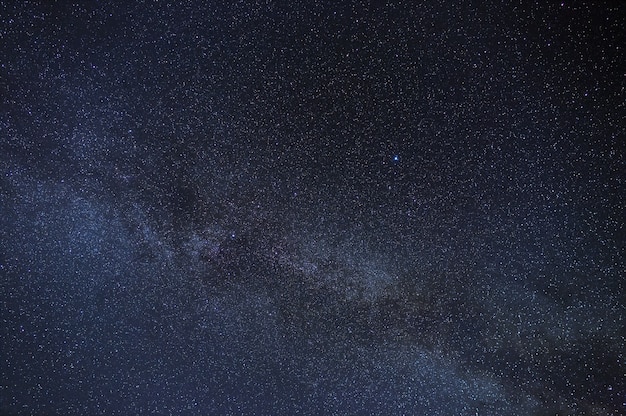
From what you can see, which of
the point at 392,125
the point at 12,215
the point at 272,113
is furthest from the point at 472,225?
the point at 12,215

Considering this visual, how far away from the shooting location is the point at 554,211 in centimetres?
218

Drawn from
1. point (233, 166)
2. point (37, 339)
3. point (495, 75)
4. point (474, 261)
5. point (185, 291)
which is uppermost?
point (495, 75)

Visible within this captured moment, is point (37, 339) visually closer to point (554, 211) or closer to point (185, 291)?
point (185, 291)

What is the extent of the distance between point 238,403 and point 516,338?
1.85m

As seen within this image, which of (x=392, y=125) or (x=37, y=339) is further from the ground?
(x=392, y=125)

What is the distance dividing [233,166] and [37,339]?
1874 mm

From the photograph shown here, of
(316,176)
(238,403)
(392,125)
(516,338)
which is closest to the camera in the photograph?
(392,125)

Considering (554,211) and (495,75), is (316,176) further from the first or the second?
(554,211)

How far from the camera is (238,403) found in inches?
107

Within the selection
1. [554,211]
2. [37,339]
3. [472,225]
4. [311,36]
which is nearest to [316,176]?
[311,36]

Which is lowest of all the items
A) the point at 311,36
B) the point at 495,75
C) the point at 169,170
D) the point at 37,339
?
the point at 37,339

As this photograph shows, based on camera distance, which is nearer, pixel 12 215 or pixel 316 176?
pixel 316 176

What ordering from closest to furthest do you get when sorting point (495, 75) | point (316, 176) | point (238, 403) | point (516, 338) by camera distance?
point (495, 75) → point (316, 176) → point (516, 338) → point (238, 403)

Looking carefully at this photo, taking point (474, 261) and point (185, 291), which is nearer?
point (474, 261)
